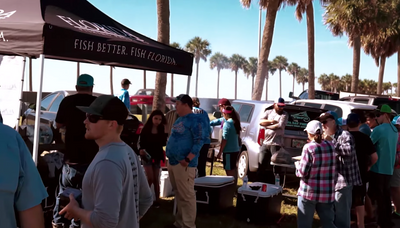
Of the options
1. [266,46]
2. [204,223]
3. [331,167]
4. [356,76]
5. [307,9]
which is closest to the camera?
[331,167]

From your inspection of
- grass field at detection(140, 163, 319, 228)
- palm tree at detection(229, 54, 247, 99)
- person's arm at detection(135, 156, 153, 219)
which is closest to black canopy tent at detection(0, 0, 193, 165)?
grass field at detection(140, 163, 319, 228)

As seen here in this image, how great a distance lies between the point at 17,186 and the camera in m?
1.78

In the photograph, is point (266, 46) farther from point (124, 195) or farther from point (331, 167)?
point (124, 195)

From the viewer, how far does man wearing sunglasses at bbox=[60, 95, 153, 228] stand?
2.21 metres

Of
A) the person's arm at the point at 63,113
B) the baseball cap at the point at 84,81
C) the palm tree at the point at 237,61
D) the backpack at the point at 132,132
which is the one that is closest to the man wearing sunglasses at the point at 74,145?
the person's arm at the point at 63,113

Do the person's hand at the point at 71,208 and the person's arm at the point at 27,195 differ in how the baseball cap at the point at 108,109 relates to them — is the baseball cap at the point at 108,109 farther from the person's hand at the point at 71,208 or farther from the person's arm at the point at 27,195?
the person's arm at the point at 27,195

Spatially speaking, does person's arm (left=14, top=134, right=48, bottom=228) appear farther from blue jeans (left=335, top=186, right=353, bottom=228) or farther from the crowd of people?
blue jeans (left=335, top=186, right=353, bottom=228)

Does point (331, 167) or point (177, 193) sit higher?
point (331, 167)

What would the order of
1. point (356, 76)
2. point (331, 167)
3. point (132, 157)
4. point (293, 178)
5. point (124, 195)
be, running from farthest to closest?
point (356, 76) < point (293, 178) < point (331, 167) < point (132, 157) < point (124, 195)

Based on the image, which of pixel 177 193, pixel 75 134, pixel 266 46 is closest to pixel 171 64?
pixel 177 193

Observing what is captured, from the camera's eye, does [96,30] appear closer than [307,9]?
Yes

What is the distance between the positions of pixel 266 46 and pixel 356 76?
13167 mm

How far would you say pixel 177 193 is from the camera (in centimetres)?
559

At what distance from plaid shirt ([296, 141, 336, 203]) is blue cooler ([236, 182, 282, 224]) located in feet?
5.01
